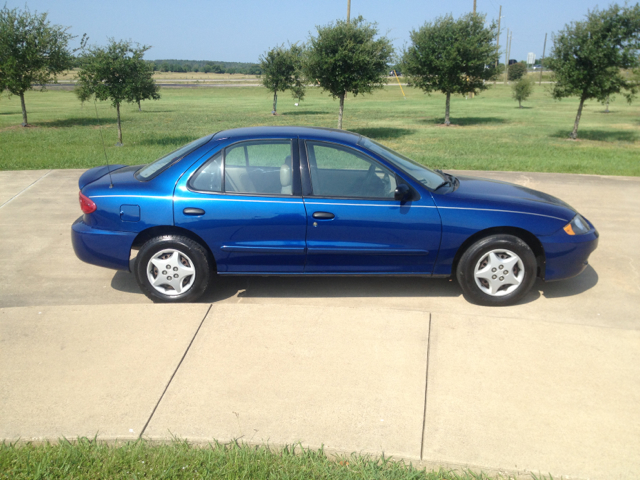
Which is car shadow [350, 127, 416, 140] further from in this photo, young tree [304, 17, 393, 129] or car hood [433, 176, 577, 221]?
car hood [433, 176, 577, 221]

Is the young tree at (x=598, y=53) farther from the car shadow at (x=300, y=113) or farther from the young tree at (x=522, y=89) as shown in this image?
the young tree at (x=522, y=89)

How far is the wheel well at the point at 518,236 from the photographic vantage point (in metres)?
4.99

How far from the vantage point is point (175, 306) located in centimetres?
484

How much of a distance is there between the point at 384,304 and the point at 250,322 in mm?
1283

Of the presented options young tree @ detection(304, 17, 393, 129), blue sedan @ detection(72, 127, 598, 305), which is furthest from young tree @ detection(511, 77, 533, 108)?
blue sedan @ detection(72, 127, 598, 305)

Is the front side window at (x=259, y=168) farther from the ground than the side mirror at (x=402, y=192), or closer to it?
farther from the ground

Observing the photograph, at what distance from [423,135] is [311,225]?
18.8 metres

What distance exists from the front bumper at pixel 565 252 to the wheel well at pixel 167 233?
297 cm

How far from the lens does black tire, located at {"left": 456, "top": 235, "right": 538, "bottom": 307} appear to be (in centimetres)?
490

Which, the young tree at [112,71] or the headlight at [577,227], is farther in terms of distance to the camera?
the young tree at [112,71]

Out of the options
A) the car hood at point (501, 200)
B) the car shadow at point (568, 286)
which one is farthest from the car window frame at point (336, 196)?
the car shadow at point (568, 286)

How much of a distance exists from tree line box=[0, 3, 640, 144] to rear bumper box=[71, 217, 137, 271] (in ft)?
43.9

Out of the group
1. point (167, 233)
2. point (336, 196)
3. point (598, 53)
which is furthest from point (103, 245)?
point (598, 53)

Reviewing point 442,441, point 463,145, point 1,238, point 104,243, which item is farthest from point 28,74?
point 442,441
